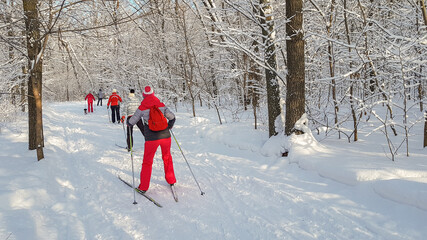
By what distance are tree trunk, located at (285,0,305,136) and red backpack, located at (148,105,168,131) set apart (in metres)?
2.73

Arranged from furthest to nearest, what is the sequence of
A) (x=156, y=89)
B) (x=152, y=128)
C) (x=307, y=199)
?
(x=156, y=89) < (x=152, y=128) < (x=307, y=199)

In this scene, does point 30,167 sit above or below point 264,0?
below

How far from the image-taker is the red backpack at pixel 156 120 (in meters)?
4.31

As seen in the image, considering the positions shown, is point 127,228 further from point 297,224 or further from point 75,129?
point 75,129

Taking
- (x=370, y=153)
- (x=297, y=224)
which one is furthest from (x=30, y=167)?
(x=370, y=153)

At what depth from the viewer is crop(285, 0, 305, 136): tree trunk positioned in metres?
5.10

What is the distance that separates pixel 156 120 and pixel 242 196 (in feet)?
6.42

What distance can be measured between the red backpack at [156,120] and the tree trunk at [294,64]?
8.96 feet

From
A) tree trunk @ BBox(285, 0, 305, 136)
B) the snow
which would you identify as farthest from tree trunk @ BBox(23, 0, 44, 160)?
tree trunk @ BBox(285, 0, 305, 136)

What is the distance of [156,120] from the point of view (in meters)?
4.31

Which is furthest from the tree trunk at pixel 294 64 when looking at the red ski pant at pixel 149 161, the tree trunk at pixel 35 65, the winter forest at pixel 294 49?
the tree trunk at pixel 35 65

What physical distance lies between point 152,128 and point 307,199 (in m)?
2.76

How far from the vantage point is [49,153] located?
22.3ft

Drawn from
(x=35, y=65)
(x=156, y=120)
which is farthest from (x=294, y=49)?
(x=35, y=65)
